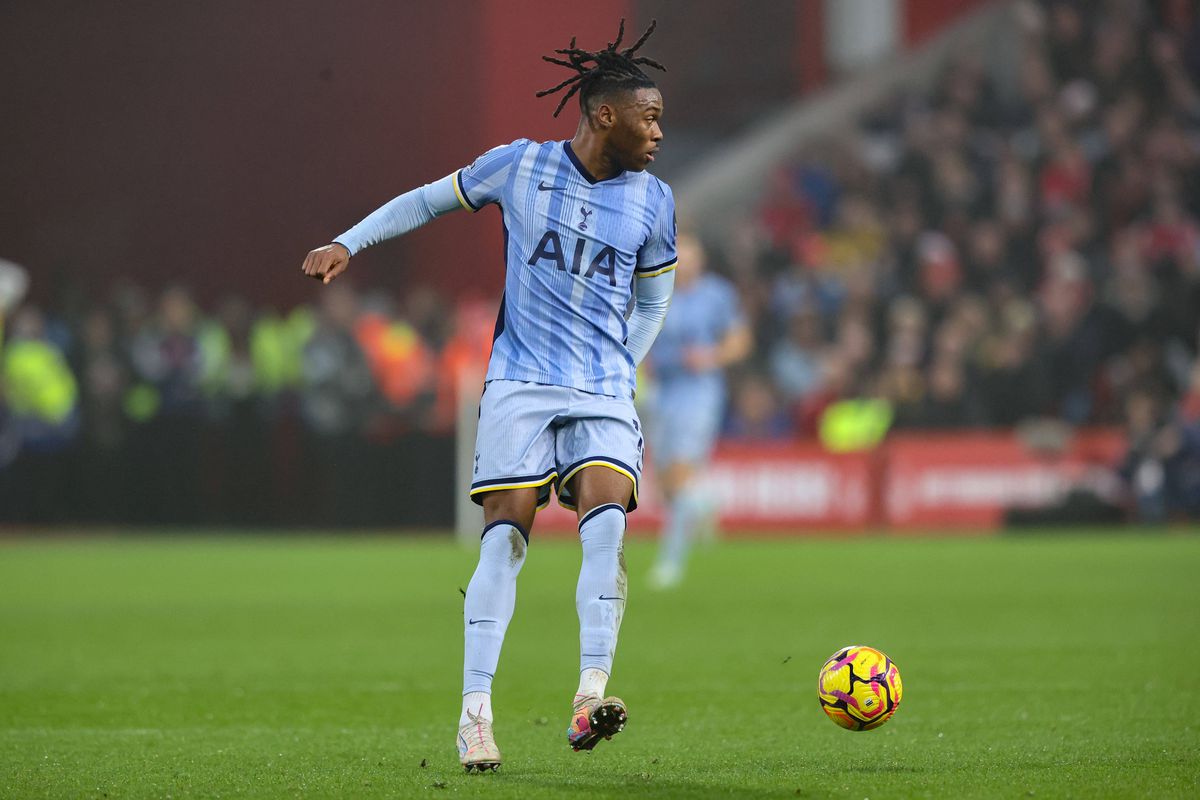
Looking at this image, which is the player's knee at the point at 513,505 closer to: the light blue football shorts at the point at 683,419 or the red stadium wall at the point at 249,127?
the light blue football shorts at the point at 683,419

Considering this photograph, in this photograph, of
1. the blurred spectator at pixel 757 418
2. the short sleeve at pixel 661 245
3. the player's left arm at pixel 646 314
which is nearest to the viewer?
the short sleeve at pixel 661 245

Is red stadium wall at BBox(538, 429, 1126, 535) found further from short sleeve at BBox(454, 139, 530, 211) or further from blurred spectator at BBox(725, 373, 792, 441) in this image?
short sleeve at BBox(454, 139, 530, 211)

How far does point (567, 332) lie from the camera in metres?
5.83

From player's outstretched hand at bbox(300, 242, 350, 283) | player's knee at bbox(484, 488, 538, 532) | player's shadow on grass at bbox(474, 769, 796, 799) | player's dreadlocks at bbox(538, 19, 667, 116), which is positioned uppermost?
player's dreadlocks at bbox(538, 19, 667, 116)

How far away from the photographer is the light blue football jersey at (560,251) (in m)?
5.82

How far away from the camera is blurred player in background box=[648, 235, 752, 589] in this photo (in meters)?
13.9

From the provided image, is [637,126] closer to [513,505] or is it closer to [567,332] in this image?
[567,332]

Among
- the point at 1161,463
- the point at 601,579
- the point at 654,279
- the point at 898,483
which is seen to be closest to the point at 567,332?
the point at 654,279

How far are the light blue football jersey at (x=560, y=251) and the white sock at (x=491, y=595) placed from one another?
0.50 m

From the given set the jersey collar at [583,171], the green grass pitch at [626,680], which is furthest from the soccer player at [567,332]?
the green grass pitch at [626,680]

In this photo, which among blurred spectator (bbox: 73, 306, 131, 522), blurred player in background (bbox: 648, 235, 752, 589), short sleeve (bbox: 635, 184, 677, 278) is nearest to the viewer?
short sleeve (bbox: 635, 184, 677, 278)

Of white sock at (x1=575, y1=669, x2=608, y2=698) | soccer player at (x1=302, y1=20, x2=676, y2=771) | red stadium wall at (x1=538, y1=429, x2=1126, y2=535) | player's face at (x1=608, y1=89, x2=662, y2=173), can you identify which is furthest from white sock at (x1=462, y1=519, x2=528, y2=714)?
red stadium wall at (x1=538, y1=429, x2=1126, y2=535)

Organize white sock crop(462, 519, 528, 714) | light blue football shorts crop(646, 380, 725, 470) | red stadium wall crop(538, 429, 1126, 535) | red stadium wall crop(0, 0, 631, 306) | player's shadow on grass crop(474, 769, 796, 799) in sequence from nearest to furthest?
player's shadow on grass crop(474, 769, 796, 799) → white sock crop(462, 519, 528, 714) → light blue football shorts crop(646, 380, 725, 470) → red stadium wall crop(538, 429, 1126, 535) → red stadium wall crop(0, 0, 631, 306)

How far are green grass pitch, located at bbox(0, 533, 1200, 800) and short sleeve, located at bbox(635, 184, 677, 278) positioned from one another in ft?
5.21
